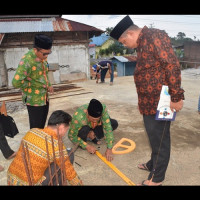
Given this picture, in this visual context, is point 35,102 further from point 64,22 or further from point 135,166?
point 64,22

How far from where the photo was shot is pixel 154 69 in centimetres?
225

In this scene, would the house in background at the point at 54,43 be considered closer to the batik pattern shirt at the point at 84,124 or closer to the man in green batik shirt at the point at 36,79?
the man in green batik shirt at the point at 36,79

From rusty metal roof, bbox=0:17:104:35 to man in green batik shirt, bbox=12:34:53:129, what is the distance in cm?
934

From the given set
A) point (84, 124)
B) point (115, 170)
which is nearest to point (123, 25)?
point (84, 124)

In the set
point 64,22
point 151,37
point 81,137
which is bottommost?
point 81,137

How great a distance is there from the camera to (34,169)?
2023mm

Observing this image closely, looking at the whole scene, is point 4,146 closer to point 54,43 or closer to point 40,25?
point 54,43

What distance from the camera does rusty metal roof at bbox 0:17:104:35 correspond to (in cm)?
1156

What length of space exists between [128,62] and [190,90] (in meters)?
13.6

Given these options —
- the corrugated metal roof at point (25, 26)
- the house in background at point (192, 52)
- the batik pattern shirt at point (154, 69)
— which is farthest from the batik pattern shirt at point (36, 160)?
the house in background at point (192, 52)

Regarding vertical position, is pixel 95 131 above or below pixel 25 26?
below

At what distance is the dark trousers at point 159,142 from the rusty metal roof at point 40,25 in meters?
10.8

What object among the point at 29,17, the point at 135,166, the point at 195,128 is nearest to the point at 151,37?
the point at 135,166

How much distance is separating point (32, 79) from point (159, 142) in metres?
2.18
